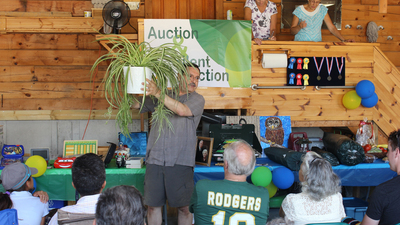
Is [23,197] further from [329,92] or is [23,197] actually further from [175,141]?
[329,92]

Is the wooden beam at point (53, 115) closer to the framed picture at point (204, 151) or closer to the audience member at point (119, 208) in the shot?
the framed picture at point (204, 151)

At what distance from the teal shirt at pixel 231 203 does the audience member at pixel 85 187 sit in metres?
0.58

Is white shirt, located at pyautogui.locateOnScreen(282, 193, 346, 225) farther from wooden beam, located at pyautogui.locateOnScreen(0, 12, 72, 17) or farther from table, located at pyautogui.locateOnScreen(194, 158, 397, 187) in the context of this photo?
wooden beam, located at pyautogui.locateOnScreen(0, 12, 72, 17)

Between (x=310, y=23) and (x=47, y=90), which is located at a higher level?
(x=310, y=23)

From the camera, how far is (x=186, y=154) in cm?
289

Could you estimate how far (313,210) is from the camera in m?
2.15

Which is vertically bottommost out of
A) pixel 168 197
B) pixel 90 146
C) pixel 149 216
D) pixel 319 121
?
pixel 149 216

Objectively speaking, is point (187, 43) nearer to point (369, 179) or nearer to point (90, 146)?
point (90, 146)

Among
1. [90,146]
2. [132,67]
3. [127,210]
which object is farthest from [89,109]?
[127,210]

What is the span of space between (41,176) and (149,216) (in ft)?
4.14

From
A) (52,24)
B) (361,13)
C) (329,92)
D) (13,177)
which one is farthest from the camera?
(361,13)

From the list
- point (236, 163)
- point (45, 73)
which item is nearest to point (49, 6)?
point (45, 73)

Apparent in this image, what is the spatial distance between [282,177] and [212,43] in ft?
5.76

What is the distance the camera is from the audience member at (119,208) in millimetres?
1375
